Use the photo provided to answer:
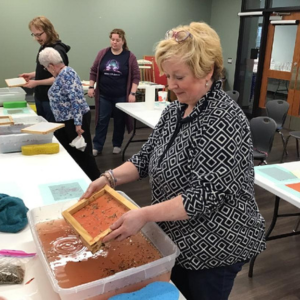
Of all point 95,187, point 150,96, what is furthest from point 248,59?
point 95,187

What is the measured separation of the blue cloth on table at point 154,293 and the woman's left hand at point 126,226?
0.15 metres

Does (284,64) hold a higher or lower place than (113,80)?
higher

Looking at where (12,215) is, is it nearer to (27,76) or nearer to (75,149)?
(75,149)

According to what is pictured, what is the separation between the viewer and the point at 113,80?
427cm

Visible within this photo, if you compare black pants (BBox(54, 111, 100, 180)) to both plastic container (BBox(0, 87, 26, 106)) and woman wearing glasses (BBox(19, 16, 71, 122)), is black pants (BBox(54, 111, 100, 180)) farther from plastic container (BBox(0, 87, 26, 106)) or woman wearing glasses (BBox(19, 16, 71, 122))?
plastic container (BBox(0, 87, 26, 106))

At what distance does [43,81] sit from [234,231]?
270 cm

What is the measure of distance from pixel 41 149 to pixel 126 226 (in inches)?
54.5

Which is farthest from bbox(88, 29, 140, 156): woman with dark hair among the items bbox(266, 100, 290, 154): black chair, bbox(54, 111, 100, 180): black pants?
bbox(266, 100, 290, 154): black chair

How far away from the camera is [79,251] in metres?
1.10

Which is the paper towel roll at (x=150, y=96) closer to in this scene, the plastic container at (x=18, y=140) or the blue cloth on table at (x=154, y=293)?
the plastic container at (x=18, y=140)

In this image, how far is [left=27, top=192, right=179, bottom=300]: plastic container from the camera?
88 centimetres

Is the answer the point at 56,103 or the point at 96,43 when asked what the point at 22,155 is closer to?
the point at 56,103

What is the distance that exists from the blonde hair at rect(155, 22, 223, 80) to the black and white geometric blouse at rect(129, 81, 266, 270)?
0.31 feet

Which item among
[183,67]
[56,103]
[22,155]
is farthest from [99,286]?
[56,103]
